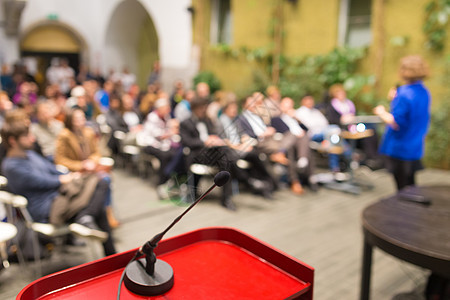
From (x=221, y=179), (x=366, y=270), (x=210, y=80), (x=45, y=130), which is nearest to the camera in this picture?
(x=221, y=179)

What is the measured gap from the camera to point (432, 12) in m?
6.67

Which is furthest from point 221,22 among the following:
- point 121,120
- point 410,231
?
point 410,231

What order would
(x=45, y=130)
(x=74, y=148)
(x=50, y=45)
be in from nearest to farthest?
(x=74, y=148) → (x=45, y=130) → (x=50, y=45)

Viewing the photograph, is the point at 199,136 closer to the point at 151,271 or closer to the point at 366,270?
the point at 366,270

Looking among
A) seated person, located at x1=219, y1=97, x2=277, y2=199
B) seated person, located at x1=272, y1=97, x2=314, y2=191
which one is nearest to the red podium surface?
seated person, located at x1=219, y1=97, x2=277, y2=199

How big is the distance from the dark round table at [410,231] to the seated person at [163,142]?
3064mm

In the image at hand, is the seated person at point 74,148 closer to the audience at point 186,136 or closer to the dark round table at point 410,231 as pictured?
the audience at point 186,136

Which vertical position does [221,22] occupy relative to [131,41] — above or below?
above

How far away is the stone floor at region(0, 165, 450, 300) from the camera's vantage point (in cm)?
296

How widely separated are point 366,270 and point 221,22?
9428mm

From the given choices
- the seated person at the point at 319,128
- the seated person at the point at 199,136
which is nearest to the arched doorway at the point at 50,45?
the seated person at the point at 319,128

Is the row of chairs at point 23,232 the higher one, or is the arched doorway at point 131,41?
the arched doorway at point 131,41

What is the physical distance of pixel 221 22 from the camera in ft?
35.2

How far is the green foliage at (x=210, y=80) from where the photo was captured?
1031cm
